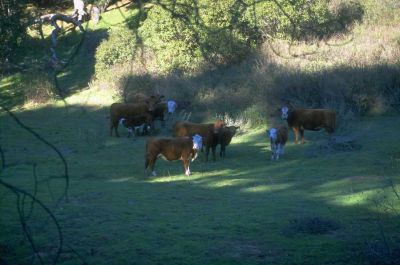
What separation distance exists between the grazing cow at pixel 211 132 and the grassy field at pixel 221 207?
0.56 m

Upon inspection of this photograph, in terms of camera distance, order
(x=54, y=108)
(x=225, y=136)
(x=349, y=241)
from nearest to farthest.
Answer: (x=349, y=241)
(x=225, y=136)
(x=54, y=108)

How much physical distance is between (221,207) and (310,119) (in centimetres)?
A: 1104

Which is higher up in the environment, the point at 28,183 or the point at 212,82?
the point at 212,82

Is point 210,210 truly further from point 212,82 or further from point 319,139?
point 212,82

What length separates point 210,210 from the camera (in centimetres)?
1152

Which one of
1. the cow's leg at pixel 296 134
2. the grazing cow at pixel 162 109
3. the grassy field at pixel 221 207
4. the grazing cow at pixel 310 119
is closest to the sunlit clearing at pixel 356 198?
the grassy field at pixel 221 207

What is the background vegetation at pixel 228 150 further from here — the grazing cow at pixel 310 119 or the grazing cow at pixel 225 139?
the grazing cow at pixel 310 119

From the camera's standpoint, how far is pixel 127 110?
83.6ft

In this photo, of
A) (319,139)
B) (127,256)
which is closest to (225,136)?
(319,139)

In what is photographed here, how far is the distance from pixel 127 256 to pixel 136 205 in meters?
3.52

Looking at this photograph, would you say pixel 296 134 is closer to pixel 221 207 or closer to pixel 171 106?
pixel 171 106

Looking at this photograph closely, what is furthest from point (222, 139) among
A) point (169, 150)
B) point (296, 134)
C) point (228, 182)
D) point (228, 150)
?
point (228, 182)

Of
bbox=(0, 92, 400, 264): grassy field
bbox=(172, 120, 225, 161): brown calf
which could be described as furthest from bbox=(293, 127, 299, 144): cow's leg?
bbox=(172, 120, 225, 161): brown calf

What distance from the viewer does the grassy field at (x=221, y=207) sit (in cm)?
865
